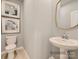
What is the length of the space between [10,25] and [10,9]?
0.65 feet

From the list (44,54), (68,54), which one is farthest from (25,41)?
(68,54)

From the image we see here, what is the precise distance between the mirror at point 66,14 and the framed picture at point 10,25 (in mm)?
785

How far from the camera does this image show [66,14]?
5.66 ft

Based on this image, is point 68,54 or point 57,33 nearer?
point 68,54

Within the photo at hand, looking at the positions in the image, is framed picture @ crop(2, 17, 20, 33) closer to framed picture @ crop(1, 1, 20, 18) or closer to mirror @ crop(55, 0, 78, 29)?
framed picture @ crop(1, 1, 20, 18)

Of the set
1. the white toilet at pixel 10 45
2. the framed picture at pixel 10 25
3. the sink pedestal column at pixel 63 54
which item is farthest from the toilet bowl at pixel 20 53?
the sink pedestal column at pixel 63 54

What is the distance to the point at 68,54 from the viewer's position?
5.42ft

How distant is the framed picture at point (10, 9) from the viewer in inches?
47.3

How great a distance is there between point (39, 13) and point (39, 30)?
27cm

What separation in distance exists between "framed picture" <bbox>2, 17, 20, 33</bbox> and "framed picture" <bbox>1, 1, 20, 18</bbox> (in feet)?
0.20

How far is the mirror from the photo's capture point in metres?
1.58

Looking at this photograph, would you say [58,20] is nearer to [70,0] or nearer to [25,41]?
[70,0]

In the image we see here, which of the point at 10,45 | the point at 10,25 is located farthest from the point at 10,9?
the point at 10,45

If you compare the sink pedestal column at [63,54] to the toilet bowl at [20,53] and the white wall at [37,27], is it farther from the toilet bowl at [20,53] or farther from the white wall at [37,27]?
the toilet bowl at [20,53]
